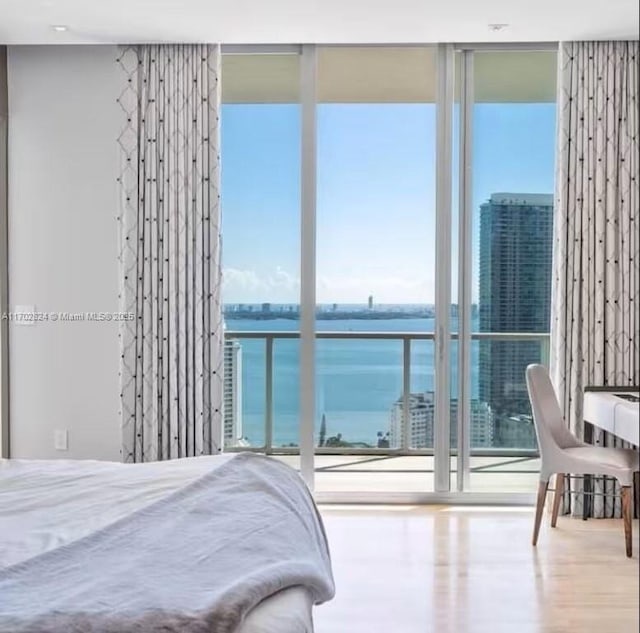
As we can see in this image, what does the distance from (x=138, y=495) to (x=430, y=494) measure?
2.37 meters

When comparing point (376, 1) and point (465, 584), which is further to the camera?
point (376, 1)

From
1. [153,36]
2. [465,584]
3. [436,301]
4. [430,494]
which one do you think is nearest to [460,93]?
[436,301]

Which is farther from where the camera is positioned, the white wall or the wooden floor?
the white wall

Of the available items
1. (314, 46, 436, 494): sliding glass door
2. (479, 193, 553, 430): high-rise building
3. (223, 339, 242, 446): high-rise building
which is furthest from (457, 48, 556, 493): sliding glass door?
(223, 339, 242, 446): high-rise building

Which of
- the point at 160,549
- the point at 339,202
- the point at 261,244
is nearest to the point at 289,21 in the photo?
the point at 339,202

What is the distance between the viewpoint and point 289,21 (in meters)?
3.63

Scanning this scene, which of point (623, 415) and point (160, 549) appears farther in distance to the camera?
point (160, 549)

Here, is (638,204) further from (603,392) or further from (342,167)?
(342,167)

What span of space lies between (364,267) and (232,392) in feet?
3.44

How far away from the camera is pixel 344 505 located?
4207mm

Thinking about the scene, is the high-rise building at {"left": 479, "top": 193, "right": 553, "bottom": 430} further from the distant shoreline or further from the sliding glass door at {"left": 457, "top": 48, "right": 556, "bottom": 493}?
the distant shoreline

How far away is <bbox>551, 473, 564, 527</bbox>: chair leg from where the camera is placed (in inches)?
125

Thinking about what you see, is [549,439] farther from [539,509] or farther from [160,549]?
[160,549]

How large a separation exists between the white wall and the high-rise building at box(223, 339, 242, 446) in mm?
623
